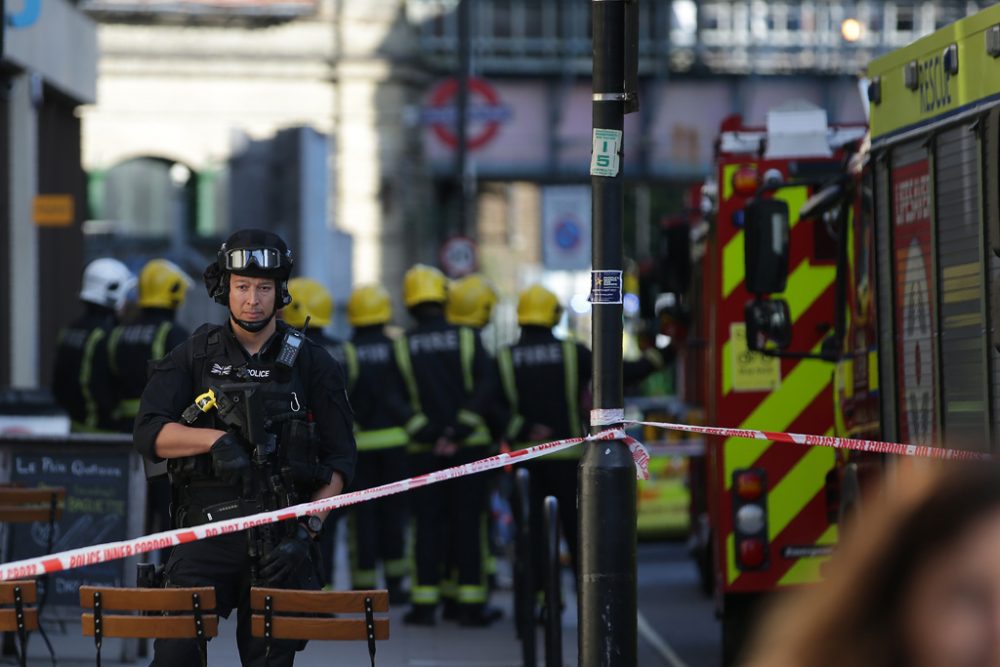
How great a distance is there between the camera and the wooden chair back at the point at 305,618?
621 cm

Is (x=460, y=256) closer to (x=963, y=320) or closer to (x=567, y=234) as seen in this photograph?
(x=567, y=234)

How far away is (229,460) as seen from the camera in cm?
632

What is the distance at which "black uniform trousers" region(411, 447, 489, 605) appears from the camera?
12.4m

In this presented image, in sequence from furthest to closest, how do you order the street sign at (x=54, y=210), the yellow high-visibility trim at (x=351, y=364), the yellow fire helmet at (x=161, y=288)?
the street sign at (x=54, y=210)
the yellow high-visibility trim at (x=351, y=364)
the yellow fire helmet at (x=161, y=288)

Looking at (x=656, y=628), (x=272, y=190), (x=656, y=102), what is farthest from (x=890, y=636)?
(x=656, y=102)

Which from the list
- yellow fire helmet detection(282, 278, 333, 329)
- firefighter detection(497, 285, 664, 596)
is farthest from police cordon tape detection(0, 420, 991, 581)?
yellow fire helmet detection(282, 278, 333, 329)

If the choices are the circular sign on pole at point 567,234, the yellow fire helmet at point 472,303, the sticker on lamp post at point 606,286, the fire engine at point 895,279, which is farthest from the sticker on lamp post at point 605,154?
the circular sign on pole at point 567,234

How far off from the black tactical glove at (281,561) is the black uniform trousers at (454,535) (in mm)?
5794

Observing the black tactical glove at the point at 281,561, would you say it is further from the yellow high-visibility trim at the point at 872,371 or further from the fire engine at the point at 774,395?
the fire engine at the point at 774,395

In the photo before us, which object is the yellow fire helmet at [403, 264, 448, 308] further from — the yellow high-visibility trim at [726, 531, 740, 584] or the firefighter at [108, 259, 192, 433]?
the yellow high-visibility trim at [726, 531, 740, 584]

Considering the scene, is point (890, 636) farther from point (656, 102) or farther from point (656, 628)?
point (656, 102)

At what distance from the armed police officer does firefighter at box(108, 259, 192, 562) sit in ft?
16.9

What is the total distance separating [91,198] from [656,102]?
10482 millimetres

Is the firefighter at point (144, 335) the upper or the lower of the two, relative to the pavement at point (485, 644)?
upper
